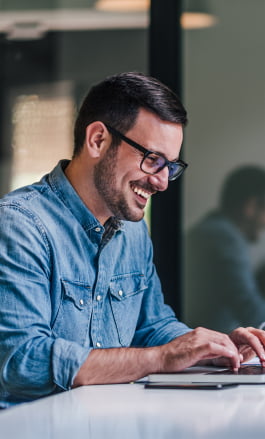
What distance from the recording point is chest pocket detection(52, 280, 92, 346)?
208cm

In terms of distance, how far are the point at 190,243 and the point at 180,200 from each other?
217mm

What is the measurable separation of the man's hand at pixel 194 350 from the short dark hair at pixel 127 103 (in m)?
0.63

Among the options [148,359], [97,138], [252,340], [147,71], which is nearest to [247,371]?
[252,340]

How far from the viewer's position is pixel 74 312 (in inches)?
82.9

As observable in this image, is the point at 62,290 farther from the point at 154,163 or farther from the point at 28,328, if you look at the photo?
the point at 154,163

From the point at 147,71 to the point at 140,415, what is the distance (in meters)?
3.02

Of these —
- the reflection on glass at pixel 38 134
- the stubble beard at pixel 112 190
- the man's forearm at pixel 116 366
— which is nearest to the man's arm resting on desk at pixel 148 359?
the man's forearm at pixel 116 366

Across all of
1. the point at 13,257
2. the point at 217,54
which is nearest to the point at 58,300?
the point at 13,257

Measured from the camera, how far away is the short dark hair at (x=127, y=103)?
7.43 feet

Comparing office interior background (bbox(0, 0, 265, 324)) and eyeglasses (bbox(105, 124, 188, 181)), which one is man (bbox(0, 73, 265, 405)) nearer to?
eyeglasses (bbox(105, 124, 188, 181))

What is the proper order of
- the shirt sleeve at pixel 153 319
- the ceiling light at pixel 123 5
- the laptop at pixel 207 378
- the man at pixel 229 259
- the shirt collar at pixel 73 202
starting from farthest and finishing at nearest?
the ceiling light at pixel 123 5
the man at pixel 229 259
the shirt sleeve at pixel 153 319
the shirt collar at pixel 73 202
the laptop at pixel 207 378

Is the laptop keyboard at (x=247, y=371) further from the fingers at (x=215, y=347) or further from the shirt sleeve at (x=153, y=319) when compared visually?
the shirt sleeve at (x=153, y=319)

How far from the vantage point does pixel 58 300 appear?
206 cm

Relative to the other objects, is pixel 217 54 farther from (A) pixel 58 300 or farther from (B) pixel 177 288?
(A) pixel 58 300
